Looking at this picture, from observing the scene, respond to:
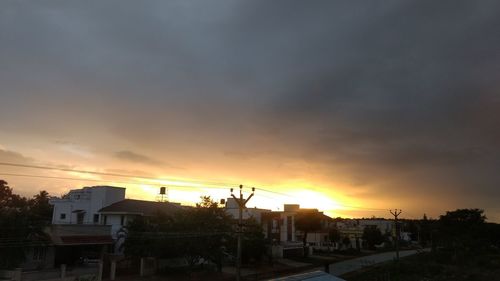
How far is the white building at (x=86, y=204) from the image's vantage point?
6159 cm

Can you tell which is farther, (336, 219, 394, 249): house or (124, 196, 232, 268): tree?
(336, 219, 394, 249): house

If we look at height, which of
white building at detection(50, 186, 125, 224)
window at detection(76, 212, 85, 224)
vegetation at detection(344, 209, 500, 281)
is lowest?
vegetation at detection(344, 209, 500, 281)

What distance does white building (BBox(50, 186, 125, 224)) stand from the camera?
61.6 metres

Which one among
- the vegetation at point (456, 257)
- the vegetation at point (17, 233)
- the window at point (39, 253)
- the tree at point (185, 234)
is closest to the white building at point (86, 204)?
the tree at point (185, 234)

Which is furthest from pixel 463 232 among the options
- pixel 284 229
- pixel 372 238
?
pixel 284 229

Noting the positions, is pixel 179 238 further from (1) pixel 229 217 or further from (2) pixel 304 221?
(2) pixel 304 221

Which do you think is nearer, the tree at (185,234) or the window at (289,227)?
the tree at (185,234)

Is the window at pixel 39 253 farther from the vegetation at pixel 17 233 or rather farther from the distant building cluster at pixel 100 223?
the vegetation at pixel 17 233

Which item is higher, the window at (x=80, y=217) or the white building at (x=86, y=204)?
the white building at (x=86, y=204)

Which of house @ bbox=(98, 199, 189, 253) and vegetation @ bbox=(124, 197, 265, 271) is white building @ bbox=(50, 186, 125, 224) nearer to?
house @ bbox=(98, 199, 189, 253)

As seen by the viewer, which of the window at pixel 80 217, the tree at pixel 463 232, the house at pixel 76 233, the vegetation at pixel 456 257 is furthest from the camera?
the tree at pixel 463 232

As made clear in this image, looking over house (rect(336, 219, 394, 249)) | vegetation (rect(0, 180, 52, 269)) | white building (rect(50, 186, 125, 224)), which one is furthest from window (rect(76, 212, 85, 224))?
house (rect(336, 219, 394, 249))

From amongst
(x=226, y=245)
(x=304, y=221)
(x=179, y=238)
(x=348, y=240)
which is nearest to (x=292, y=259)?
(x=304, y=221)

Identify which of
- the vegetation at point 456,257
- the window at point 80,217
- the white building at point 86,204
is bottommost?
the vegetation at point 456,257
